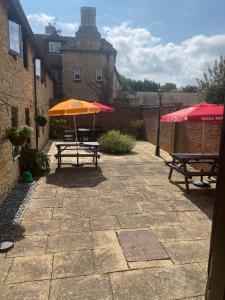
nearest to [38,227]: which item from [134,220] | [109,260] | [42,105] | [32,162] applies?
[109,260]

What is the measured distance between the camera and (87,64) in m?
23.2

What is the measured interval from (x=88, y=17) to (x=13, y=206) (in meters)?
22.7

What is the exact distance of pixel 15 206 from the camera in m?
5.12

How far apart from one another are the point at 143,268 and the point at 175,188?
3.56 meters

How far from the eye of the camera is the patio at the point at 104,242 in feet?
9.40

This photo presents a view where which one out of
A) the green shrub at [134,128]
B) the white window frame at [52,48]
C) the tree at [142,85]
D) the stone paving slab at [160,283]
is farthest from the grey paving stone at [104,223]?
the tree at [142,85]

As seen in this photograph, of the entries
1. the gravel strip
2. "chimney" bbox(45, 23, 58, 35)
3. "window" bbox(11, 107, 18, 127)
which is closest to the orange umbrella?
"window" bbox(11, 107, 18, 127)

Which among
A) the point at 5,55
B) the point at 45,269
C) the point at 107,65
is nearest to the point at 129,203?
the point at 45,269

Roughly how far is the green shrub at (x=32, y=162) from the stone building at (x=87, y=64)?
16.1 metres

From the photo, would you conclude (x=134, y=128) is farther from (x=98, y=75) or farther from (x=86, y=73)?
(x=86, y=73)

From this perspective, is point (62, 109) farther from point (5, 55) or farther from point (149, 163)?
point (149, 163)

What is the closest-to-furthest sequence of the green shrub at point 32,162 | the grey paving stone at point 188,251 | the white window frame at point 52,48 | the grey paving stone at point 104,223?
the grey paving stone at point 188,251
the grey paving stone at point 104,223
the green shrub at point 32,162
the white window frame at point 52,48

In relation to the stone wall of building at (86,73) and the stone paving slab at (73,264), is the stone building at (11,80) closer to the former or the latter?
the stone paving slab at (73,264)

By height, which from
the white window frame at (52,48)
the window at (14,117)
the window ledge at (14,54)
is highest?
the white window frame at (52,48)
